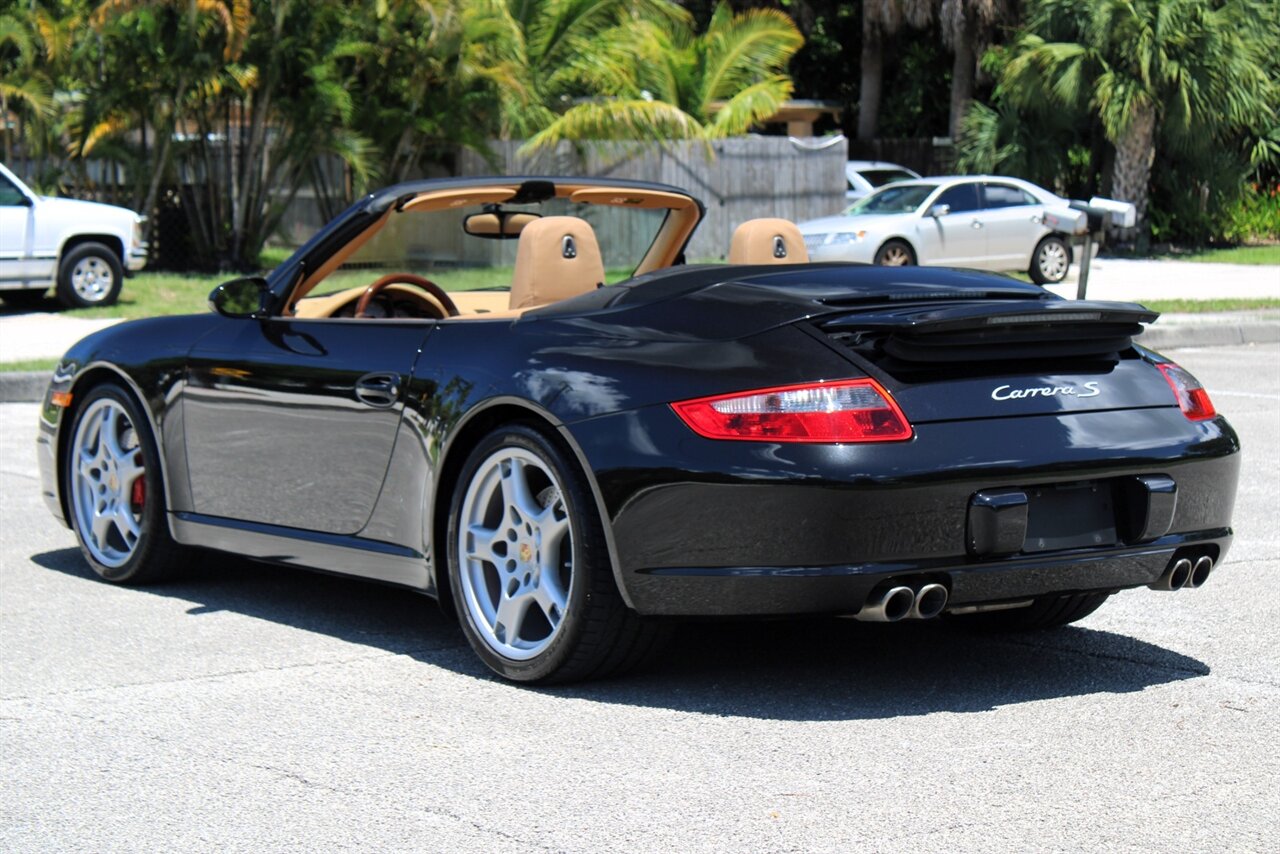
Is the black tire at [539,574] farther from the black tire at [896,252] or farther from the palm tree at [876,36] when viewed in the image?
the palm tree at [876,36]

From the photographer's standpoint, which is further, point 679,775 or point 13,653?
point 13,653

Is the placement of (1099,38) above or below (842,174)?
above

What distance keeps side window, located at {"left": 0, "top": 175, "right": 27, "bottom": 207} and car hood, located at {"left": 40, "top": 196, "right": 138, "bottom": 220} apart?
0.22 meters

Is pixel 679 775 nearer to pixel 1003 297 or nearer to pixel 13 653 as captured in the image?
pixel 1003 297

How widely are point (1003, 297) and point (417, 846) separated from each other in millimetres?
2379

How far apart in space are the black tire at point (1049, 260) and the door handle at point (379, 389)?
19.1 meters

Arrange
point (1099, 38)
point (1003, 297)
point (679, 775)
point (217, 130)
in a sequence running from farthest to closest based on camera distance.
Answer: point (1099, 38)
point (217, 130)
point (1003, 297)
point (679, 775)

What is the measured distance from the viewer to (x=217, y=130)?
24688 millimetres

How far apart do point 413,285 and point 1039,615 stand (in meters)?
2.29

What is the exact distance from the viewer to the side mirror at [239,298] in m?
6.20

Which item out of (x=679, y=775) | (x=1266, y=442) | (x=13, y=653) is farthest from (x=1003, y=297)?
(x=1266, y=442)

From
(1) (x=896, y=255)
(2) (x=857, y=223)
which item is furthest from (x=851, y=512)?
(1) (x=896, y=255)

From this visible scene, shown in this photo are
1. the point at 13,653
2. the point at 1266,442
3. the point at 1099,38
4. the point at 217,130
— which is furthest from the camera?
the point at 1099,38

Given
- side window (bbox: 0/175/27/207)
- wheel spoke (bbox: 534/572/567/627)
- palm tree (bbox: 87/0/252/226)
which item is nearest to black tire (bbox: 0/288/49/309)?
side window (bbox: 0/175/27/207)
